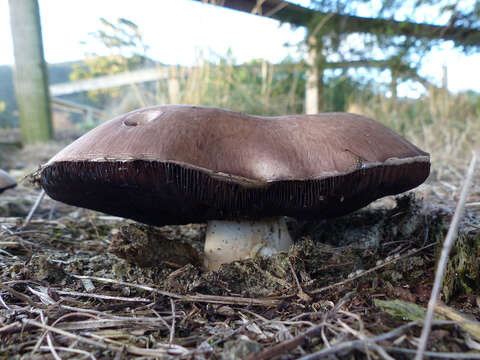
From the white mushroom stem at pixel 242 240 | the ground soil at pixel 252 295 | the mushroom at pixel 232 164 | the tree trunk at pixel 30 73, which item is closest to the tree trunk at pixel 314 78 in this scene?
the ground soil at pixel 252 295

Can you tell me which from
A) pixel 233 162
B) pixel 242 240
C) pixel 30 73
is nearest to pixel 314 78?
pixel 242 240

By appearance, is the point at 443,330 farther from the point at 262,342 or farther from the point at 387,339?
the point at 262,342

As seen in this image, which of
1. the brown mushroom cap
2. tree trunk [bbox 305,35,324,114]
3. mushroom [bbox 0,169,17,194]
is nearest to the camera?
the brown mushroom cap

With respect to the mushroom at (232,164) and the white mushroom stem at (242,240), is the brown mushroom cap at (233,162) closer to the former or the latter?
the mushroom at (232,164)

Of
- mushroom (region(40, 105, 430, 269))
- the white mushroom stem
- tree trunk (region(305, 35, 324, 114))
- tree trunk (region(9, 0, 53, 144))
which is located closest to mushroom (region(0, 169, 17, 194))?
mushroom (region(40, 105, 430, 269))

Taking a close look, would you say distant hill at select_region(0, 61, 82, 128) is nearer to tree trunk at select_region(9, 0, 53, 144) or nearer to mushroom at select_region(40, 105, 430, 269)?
tree trunk at select_region(9, 0, 53, 144)

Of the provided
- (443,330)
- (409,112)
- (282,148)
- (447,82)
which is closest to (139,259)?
(282,148)

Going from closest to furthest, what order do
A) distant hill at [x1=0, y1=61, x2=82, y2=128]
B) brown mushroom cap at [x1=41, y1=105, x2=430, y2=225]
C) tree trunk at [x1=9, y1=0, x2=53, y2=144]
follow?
brown mushroom cap at [x1=41, y1=105, x2=430, y2=225], tree trunk at [x1=9, y1=0, x2=53, y2=144], distant hill at [x1=0, y1=61, x2=82, y2=128]

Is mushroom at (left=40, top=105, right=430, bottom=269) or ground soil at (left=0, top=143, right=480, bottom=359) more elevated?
mushroom at (left=40, top=105, right=430, bottom=269)
